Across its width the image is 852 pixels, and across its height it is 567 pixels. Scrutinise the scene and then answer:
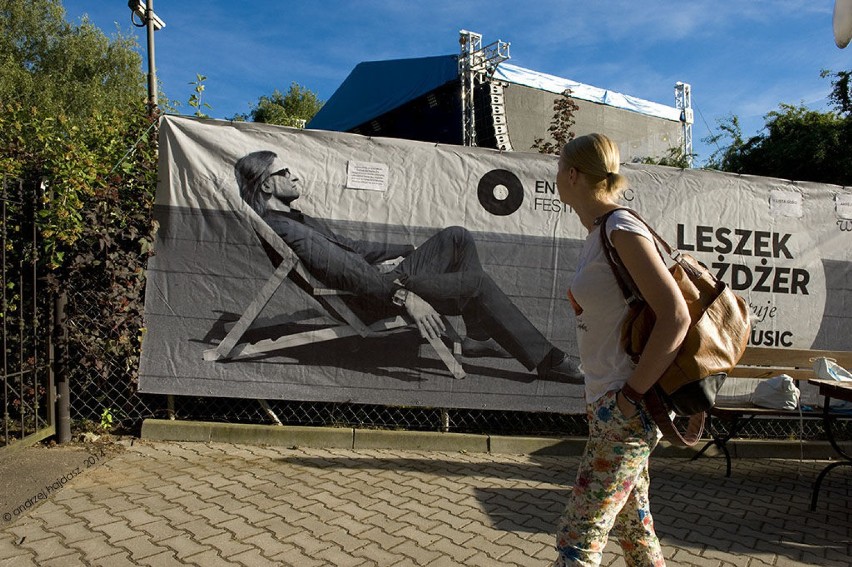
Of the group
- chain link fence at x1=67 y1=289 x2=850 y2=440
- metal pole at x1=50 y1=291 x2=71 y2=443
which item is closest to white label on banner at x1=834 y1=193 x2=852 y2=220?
chain link fence at x1=67 y1=289 x2=850 y2=440

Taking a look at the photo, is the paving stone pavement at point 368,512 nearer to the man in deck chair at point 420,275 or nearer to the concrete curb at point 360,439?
the concrete curb at point 360,439

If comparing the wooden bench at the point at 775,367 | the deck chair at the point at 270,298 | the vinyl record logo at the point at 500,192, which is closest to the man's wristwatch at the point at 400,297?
the deck chair at the point at 270,298

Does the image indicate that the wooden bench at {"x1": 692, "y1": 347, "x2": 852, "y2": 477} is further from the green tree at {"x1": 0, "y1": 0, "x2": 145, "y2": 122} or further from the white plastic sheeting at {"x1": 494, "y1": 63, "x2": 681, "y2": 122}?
the green tree at {"x1": 0, "y1": 0, "x2": 145, "y2": 122}

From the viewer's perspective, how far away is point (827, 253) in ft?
19.9

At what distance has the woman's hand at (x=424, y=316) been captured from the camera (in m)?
5.30

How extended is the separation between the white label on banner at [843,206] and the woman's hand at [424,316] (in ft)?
13.3

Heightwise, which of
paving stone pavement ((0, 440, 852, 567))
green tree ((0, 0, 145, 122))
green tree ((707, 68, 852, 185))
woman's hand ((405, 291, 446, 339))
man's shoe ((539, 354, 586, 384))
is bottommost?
paving stone pavement ((0, 440, 852, 567))

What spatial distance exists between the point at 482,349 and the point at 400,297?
2.74 feet

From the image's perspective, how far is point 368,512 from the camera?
3811mm

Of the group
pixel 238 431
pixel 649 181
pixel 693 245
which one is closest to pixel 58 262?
pixel 238 431

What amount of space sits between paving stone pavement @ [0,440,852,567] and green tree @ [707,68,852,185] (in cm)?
1276

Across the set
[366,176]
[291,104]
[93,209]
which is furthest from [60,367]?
[291,104]

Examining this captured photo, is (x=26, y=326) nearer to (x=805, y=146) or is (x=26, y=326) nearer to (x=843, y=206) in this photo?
(x=843, y=206)

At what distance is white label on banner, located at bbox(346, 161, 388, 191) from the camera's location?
5293 millimetres
